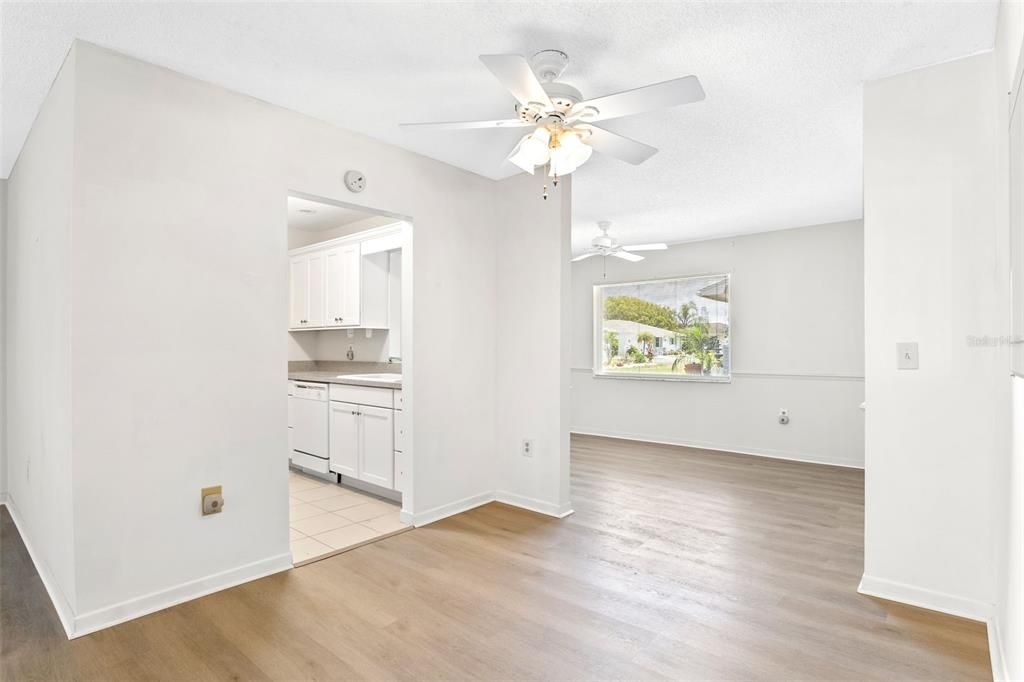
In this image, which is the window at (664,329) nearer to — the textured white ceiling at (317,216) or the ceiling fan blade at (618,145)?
the textured white ceiling at (317,216)

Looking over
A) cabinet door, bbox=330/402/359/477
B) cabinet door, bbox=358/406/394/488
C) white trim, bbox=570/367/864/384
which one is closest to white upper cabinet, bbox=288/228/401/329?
cabinet door, bbox=330/402/359/477

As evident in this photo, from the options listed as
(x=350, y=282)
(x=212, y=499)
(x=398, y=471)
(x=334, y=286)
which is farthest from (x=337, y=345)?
(x=212, y=499)

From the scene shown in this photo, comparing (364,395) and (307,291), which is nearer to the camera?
(364,395)

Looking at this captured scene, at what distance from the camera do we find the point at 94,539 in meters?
2.29

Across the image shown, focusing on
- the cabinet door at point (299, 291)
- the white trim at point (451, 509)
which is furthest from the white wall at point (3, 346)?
the white trim at point (451, 509)

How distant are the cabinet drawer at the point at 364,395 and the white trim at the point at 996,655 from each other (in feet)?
10.9

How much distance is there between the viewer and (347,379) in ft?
14.5

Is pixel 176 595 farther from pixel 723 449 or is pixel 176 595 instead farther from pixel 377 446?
pixel 723 449

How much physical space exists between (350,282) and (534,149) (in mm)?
3114

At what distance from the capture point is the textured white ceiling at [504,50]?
2094 mm

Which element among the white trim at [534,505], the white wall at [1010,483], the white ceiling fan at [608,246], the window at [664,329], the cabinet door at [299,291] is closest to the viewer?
the white wall at [1010,483]

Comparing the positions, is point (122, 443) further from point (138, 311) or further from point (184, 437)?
point (138, 311)

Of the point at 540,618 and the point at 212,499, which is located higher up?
the point at 212,499

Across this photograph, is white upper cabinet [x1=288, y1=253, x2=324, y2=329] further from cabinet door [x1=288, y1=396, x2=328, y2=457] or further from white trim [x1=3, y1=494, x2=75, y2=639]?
white trim [x1=3, y1=494, x2=75, y2=639]
